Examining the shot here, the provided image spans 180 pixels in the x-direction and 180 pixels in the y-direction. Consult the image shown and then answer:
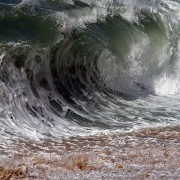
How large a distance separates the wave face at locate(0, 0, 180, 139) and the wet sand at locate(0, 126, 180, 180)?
72cm

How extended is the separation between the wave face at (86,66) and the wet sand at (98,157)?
72cm

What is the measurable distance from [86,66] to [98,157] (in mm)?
6630

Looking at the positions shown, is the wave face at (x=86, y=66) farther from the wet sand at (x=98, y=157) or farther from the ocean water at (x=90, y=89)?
the wet sand at (x=98, y=157)

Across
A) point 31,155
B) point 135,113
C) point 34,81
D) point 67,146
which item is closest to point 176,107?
point 135,113

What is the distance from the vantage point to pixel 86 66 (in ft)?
43.3

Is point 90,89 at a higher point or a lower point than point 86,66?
lower

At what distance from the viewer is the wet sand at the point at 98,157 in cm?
582

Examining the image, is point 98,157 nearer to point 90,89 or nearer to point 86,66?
point 90,89

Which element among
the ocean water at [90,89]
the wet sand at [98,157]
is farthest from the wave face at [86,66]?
the wet sand at [98,157]

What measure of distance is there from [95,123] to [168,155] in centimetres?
292

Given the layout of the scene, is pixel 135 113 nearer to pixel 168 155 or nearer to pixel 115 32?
pixel 168 155

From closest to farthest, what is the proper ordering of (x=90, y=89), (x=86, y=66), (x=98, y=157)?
(x=98, y=157) < (x=90, y=89) < (x=86, y=66)

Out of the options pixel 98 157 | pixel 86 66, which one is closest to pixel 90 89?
pixel 86 66

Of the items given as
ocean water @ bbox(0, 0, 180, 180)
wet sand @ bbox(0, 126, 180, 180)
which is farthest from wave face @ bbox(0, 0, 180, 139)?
wet sand @ bbox(0, 126, 180, 180)
